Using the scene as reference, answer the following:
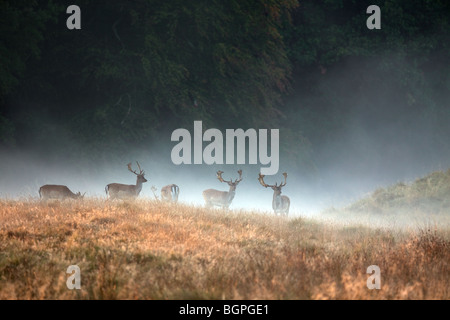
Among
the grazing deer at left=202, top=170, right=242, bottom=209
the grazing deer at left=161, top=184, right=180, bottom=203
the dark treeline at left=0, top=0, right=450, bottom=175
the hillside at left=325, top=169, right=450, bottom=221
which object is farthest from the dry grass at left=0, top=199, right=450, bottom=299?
the dark treeline at left=0, top=0, right=450, bottom=175

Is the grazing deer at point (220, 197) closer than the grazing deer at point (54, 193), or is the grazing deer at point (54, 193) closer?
the grazing deer at point (54, 193)

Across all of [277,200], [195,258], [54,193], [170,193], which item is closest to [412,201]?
[277,200]

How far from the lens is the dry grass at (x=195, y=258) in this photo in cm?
566

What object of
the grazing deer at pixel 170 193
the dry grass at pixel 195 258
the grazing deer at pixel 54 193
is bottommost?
the dry grass at pixel 195 258

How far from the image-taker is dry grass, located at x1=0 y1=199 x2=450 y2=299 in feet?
18.6

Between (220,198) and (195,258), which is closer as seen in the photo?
(195,258)

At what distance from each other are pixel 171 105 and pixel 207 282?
43.9ft

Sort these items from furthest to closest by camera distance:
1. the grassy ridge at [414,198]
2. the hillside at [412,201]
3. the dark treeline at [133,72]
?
the dark treeline at [133,72], the grassy ridge at [414,198], the hillside at [412,201]

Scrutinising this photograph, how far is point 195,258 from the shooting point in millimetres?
6734

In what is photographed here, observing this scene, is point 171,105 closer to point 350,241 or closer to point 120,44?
point 120,44

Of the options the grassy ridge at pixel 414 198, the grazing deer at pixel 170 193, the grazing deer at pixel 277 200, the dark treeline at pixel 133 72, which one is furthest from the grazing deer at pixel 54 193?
the grassy ridge at pixel 414 198

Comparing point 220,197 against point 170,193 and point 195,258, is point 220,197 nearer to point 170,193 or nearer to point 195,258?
point 170,193

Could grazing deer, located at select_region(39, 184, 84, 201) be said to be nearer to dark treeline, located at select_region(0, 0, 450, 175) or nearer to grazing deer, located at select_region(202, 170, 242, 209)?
grazing deer, located at select_region(202, 170, 242, 209)

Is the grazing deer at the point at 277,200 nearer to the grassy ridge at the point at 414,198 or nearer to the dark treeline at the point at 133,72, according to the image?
the grassy ridge at the point at 414,198
